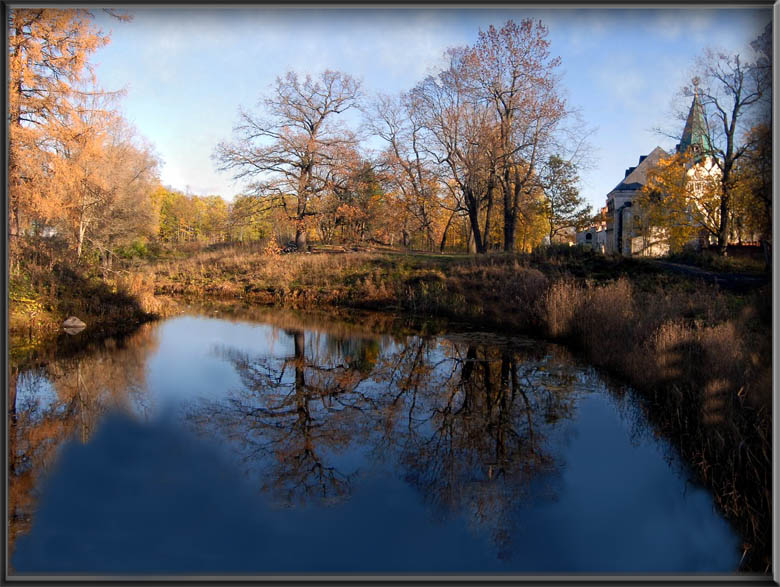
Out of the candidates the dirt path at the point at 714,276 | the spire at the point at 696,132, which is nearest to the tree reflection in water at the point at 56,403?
the dirt path at the point at 714,276

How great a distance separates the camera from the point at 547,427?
23.6ft

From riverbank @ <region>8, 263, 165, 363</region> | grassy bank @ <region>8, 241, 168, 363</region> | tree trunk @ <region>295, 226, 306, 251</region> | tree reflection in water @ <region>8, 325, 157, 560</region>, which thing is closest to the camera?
tree reflection in water @ <region>8, 325, 157, 560</region>

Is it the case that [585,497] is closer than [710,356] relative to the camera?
Yes

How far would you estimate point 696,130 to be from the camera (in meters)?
21.4

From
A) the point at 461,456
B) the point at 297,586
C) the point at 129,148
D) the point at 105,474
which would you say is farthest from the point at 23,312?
the point at 129,148

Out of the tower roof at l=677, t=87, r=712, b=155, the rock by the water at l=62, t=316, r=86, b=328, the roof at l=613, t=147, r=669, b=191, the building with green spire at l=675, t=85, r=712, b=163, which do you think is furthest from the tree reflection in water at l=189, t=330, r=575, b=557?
the roof at l=613, t=147, r=669, b=191

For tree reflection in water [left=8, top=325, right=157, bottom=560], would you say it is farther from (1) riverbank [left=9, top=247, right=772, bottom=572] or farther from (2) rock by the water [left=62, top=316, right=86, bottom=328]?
(1) riverbank [left=9, top=247, right=772, bottom=572]

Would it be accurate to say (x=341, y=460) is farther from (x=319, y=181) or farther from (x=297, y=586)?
(x=319, y=181)

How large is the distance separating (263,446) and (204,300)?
17.8 metres

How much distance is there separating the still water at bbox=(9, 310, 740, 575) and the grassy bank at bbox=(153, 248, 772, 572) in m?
0.42

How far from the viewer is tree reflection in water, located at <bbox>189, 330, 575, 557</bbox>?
5352 mm

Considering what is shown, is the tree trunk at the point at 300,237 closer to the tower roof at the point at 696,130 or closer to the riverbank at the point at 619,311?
the riverbank at the point at 619,311

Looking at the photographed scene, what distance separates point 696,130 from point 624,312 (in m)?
14.7

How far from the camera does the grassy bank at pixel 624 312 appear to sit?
5.15 meters
